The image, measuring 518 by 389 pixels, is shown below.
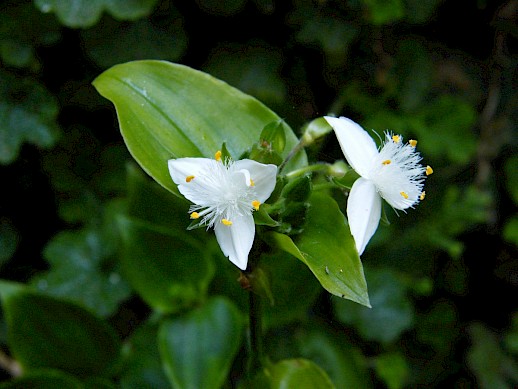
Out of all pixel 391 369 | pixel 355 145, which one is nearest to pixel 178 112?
pixel 355 145

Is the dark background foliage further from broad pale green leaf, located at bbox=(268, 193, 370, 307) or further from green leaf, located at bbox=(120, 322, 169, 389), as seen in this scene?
broad pale green leaf, located at bbox=(268, 193, 370, 307)

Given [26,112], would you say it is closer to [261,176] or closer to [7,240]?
[7,240]

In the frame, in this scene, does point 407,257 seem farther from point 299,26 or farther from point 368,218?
point 368,218

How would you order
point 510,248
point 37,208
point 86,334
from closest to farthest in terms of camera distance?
point 86,334 → point 37,208 → point 510,248

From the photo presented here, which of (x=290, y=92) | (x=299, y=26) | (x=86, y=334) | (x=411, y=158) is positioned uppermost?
(x=411, y=158)

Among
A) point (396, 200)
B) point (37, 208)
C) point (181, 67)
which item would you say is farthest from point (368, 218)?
point (37, 208)

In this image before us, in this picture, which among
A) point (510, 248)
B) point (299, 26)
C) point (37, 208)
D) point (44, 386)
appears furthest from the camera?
point (510, 248)
